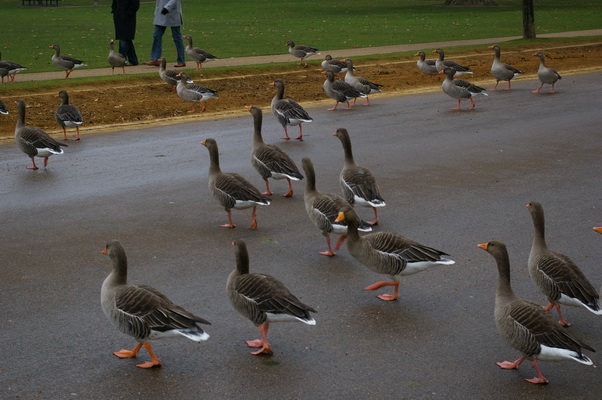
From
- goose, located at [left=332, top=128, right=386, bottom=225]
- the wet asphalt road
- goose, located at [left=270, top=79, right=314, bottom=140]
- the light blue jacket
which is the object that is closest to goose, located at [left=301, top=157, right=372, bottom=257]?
the wet asphalt road

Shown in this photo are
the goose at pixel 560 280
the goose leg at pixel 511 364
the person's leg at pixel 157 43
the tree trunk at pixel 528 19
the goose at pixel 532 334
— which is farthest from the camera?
the tree trunk at pixel 528 19

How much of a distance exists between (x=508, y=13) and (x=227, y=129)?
33.2 metres

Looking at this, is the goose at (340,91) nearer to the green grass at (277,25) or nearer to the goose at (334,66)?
the goose at (334,66)

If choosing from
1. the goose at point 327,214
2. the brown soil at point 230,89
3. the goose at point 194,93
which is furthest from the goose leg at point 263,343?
the goose at point 194,93

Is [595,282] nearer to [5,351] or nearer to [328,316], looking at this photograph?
[328,316]

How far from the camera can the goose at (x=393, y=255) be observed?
8039mm

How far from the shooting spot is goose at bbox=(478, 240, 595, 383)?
6297 millimetres

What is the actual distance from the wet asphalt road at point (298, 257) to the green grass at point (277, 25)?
12.5m

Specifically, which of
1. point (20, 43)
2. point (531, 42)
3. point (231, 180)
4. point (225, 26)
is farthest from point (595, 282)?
point (225, 26)

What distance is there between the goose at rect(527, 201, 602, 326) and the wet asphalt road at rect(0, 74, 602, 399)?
382 mm

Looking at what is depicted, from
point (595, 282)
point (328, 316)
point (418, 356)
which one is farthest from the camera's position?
point (595, 282)

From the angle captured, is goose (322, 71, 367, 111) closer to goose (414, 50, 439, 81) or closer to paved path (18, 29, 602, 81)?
goose (414, 50, 439, 81)

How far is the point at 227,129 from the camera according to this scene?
16.9 meters

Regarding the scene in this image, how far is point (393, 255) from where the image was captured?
8.06 metres
